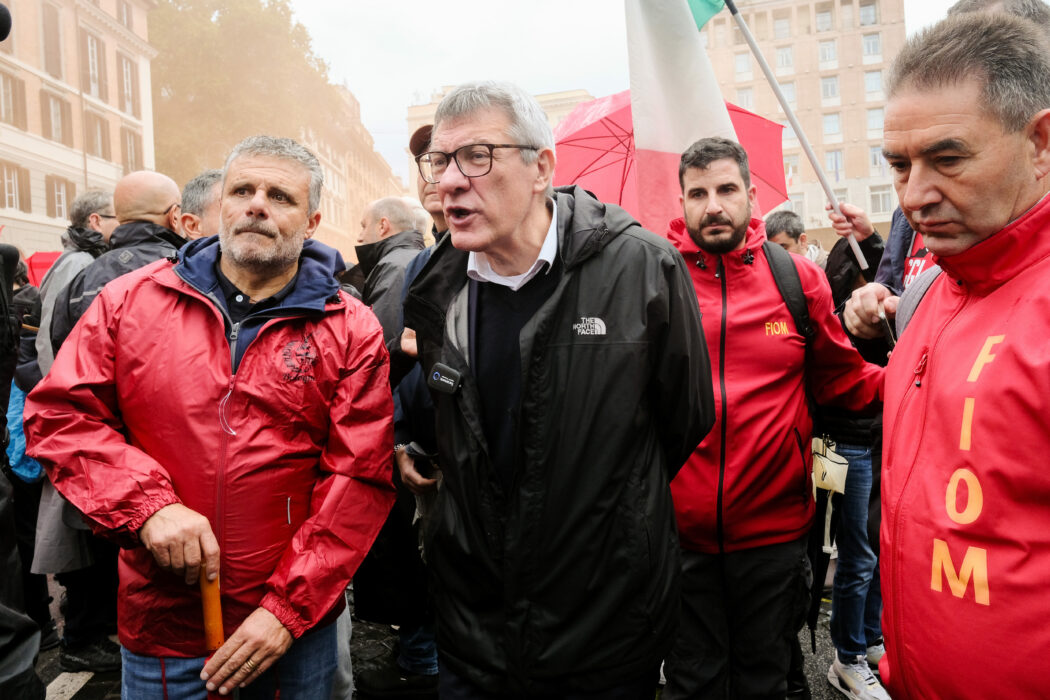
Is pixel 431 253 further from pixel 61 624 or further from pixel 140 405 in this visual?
pixel 61 624

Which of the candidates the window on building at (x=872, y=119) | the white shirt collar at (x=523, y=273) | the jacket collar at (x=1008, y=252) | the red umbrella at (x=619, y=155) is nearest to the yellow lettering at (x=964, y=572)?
the jacket collar at (x=1008, y=252)

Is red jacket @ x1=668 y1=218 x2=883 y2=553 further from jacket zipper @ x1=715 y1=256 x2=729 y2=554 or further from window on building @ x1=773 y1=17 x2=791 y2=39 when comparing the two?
window on building @ x1=773 y1=17 x2=791 y2=39

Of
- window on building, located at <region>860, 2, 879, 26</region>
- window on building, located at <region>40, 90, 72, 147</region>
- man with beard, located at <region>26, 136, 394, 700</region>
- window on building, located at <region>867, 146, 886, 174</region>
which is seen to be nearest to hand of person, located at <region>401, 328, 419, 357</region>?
man with beard, located at <region>26, 136, 394, 700</region>

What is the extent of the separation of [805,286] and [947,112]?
1.51 meters

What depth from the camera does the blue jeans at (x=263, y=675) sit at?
2.00 m

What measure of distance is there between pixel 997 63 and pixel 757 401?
1551mm

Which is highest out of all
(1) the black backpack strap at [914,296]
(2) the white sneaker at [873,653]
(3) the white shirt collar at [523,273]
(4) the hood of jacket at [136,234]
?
(4) the hood of jacket at [136,234]

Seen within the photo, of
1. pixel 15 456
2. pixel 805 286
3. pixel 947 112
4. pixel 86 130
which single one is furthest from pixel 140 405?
pixel 86 130

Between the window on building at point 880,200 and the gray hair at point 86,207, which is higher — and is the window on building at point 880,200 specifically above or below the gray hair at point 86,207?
above

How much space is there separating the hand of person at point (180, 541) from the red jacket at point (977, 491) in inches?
66.3

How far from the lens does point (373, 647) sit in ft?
13.7

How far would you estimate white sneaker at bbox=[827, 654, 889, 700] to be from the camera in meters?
3.47

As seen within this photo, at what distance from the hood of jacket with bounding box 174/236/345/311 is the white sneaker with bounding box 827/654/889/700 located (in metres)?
3.21

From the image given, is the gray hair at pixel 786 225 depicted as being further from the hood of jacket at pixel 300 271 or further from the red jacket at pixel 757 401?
the hood of jacket at pixel 300 271
